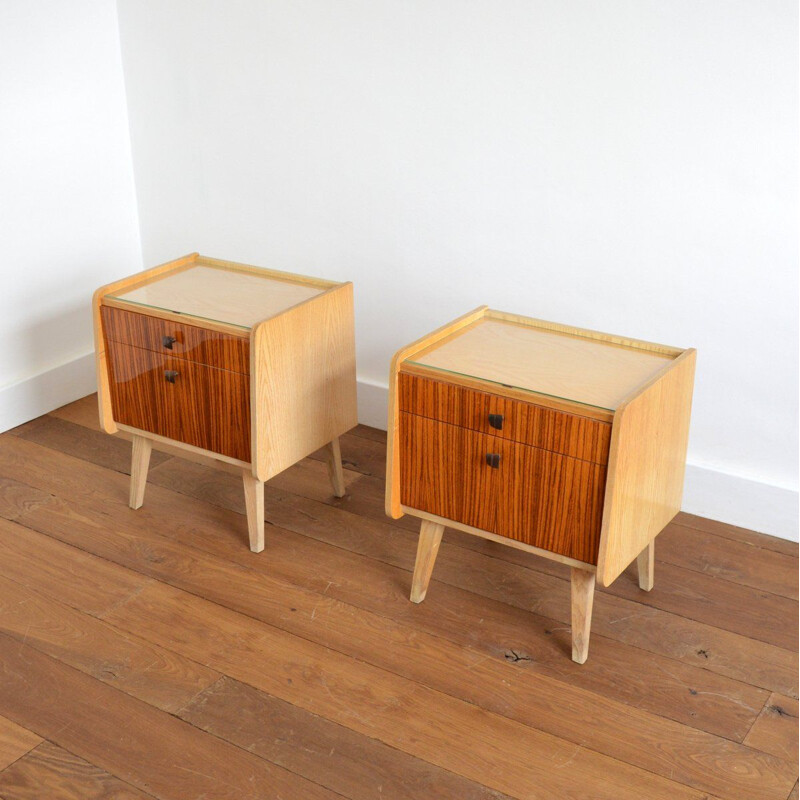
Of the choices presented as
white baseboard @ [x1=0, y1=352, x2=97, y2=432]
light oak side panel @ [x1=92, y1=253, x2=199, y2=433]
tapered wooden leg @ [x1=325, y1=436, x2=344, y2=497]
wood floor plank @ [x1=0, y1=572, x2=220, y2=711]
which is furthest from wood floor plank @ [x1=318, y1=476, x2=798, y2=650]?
white baseboard @ [x1=0, y1=352, x2=97, y2=432]

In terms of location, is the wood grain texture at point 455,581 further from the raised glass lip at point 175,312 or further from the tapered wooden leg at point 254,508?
the raised glass lip at point 175,312

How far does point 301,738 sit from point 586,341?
890 mm

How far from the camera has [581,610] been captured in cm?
177

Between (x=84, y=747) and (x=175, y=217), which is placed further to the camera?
(x=175, y=217)

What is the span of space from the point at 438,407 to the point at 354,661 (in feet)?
1.59

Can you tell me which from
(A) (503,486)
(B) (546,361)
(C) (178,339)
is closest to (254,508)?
(C) (178,339)

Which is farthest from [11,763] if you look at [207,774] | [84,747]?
[207,774]

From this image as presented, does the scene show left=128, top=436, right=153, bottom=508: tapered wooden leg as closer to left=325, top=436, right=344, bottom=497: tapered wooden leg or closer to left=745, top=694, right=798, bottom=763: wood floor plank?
left=325, top=436, right=344, bottom=497: tapered wooden leg

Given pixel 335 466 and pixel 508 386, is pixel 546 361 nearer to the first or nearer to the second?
pixel 508 386

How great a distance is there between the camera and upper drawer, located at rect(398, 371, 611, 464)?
64.1 inches

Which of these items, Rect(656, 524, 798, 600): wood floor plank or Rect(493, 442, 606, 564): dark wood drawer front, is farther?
Rect(656, 524, 798, 600): wood floor plank

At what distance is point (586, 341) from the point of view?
1902 mm

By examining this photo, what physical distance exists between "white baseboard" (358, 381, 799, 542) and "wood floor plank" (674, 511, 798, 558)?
0.04ft

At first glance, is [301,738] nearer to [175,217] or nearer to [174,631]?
[174,631]
